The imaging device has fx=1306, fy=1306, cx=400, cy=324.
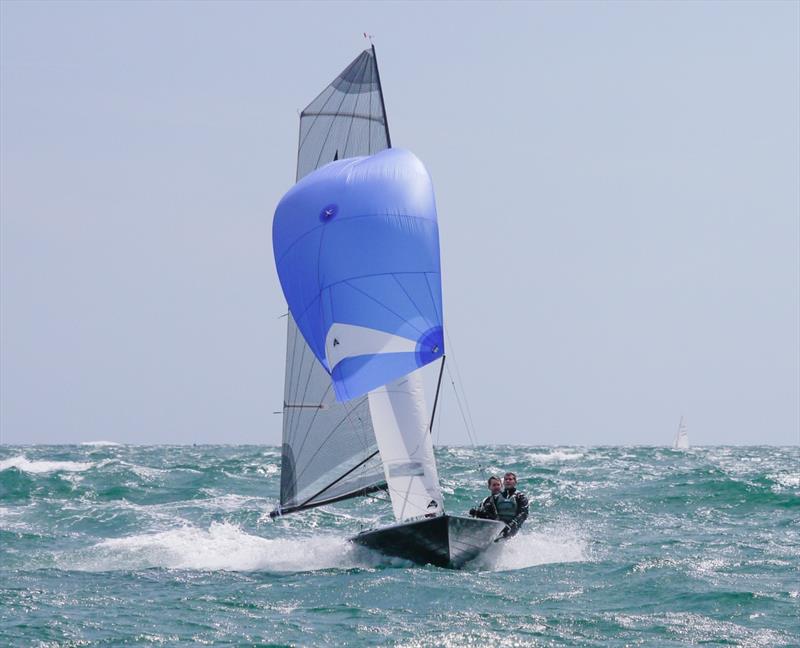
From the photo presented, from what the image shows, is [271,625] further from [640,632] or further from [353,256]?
[353,256]

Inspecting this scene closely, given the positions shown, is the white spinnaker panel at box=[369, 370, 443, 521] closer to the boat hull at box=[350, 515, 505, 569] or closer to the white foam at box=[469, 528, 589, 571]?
the boat hull at box=[350, 515, 505, 569]

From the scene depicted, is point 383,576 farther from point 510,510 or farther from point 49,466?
point 49,466

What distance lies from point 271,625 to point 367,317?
5488 mm

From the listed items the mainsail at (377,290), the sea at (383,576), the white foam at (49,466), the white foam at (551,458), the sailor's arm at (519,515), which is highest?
the mainsail at (377,290)

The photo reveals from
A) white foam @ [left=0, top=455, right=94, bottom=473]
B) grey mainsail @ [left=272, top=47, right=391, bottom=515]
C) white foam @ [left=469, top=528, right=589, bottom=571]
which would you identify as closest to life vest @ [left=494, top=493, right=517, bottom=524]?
white foam @ [left=469, top=528, right=589, bottom=571]

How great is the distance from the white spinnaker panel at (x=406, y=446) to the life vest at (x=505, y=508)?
1116 mm

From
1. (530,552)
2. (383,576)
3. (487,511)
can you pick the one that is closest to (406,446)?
(487,511)

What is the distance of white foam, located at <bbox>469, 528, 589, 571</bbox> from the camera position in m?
19.9

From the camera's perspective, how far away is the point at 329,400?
21484 mm

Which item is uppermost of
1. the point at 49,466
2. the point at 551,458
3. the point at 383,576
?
the point at 551,458

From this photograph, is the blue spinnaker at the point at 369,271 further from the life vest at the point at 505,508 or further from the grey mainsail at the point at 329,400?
the life vest at the point at 505,508

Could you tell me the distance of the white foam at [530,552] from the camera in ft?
65.2

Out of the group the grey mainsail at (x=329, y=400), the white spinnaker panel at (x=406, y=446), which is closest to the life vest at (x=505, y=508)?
the white spinnaker panel at (x=406, y=446)

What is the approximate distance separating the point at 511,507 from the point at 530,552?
98 centimetres
